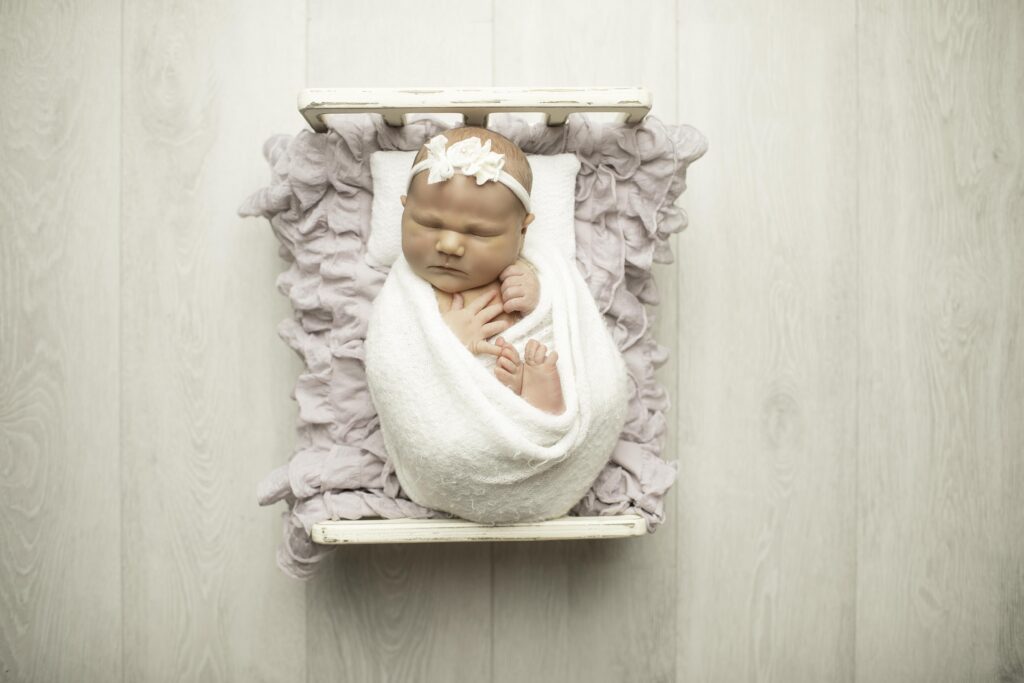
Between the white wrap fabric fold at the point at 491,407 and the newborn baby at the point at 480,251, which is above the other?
the newborn baby at the point at 480,251

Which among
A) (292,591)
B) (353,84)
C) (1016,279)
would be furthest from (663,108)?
(292,591)

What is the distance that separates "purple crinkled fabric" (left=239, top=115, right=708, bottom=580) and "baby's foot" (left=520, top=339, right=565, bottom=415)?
0.21 meters

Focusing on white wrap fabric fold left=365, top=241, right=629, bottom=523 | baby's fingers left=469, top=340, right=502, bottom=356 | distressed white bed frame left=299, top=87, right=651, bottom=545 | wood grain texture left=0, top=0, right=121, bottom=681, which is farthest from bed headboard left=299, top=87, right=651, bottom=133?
wood grain texture left=0, top=0, right=121, bottom=681

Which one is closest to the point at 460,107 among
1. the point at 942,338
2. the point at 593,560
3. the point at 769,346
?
the point at 769,346

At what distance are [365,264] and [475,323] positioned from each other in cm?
22

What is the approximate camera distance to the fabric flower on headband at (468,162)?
0.92m

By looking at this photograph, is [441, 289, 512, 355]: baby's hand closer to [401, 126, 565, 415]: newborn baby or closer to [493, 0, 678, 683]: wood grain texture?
[401, 126, 565, 415]: newborn baby

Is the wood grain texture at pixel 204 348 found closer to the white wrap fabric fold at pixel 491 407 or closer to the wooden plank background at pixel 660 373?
the wooden plank background at pixel 660 373

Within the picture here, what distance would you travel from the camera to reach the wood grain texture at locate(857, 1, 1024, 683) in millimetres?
1226

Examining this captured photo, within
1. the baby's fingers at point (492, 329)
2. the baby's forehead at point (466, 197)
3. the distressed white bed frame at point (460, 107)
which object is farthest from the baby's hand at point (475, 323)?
the distressed white bed frame at point (460, 107)

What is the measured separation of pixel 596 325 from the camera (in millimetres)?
1000

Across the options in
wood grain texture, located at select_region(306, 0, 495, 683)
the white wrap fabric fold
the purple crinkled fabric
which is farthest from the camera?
wood grain texture, located at select_region(306, 0, 495, 683)

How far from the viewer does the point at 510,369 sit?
918mm

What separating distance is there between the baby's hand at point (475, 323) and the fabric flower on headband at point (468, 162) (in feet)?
0.56
